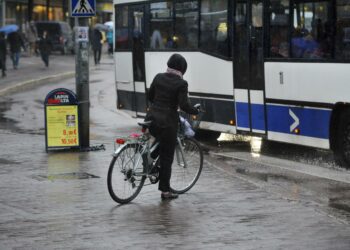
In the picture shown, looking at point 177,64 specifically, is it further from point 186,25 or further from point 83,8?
point 186,25

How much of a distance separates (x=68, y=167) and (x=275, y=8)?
4.09 m

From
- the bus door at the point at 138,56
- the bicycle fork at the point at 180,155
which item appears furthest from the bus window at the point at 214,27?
the bicycle fork at the point at 180,155

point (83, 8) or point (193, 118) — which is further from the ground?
point (83, 8)

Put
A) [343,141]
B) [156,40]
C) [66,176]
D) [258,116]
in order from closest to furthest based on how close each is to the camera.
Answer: [66,176], [343,141], [258,116], [156,40]

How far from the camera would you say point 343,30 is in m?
13.5

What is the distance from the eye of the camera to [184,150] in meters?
11.4

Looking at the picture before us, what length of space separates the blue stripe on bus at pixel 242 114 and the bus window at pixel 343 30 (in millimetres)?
2520

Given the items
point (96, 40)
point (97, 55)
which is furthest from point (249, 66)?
point (97, 55)

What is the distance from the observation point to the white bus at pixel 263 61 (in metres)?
13.8

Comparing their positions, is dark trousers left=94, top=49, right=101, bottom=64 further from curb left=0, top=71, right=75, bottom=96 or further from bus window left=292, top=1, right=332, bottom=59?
bus window left=292, top=1, right=332, bottom=59

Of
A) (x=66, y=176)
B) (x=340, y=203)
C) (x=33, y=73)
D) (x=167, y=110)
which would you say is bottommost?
(x=340, y=203)

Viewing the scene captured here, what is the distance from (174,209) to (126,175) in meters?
0.72

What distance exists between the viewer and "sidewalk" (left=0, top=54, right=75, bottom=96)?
33781mm

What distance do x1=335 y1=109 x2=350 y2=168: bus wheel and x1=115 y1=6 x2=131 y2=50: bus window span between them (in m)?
7.06
